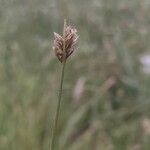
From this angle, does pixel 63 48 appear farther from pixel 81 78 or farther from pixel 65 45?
pixel 81 78

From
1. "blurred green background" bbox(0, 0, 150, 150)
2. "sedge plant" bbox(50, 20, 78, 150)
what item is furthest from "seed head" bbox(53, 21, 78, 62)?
"blurred green background" bbox(0, 0, 150, 150)

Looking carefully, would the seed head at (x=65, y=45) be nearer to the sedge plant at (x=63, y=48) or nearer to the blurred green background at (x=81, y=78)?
the sedge plant at (x=63, y=48)

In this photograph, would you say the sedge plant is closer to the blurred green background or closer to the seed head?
the seed head

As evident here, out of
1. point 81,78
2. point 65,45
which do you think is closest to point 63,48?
point 65,45

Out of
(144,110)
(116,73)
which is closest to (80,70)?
(116,73)

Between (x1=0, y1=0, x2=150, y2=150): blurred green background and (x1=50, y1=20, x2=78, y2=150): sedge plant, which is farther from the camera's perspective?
(x1=0, y1=0, x2=150, y2=150): blurred green background

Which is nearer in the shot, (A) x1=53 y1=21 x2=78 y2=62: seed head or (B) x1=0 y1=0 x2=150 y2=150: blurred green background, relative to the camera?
(A) x1=53 y1=21 x2=78 y2=62: seed head

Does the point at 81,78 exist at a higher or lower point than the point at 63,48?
higher

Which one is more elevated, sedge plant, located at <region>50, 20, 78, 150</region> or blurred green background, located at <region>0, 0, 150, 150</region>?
blurred green background, located at <region>0, 0, 150, 150</region>
